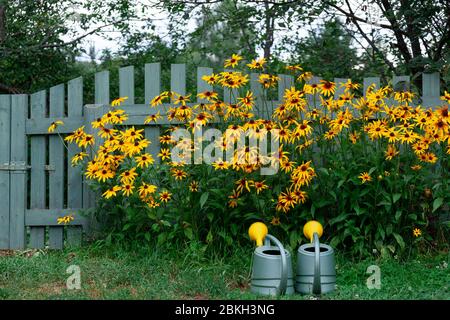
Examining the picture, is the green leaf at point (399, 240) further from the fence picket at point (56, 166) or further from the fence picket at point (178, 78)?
the fence picket at point (56, 166)

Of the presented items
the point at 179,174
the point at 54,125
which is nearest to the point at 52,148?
the point at 54,125

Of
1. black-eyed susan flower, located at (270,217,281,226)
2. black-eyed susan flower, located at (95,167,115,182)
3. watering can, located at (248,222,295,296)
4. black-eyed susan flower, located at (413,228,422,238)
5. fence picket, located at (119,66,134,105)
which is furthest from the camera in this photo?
fence picket, located at (119,66,134,105)

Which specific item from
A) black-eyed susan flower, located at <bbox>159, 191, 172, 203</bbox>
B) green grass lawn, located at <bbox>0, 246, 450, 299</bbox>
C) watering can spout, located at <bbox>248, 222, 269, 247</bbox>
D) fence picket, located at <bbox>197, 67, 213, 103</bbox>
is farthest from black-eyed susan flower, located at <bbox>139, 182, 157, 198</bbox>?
fence picket, located at <bbox>197, 67, 213, 103</bbox>

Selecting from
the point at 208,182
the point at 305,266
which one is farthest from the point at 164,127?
the point at 305,266

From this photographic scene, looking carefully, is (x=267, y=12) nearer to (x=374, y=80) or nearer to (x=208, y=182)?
(x=374, y=80)

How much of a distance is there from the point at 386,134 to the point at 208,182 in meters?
1.27

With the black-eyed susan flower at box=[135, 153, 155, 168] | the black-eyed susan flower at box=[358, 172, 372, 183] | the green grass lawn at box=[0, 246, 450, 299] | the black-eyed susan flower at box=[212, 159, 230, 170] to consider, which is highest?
the black-eyed susan flower at box=[135, 153, 155, 168]

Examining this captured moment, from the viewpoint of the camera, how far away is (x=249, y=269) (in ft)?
14.9

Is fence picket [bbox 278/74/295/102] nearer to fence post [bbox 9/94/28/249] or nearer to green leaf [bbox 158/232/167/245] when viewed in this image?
green leaf [bbox 158/232/167/245]

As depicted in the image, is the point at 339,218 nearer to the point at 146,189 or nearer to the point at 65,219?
the point at 146,189

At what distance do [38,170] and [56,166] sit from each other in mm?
170

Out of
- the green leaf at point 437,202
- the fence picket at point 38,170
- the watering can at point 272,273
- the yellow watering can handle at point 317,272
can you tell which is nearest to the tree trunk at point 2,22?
the fence picket at point 38,170

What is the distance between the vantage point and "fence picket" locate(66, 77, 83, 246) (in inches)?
222

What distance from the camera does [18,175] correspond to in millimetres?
5770
